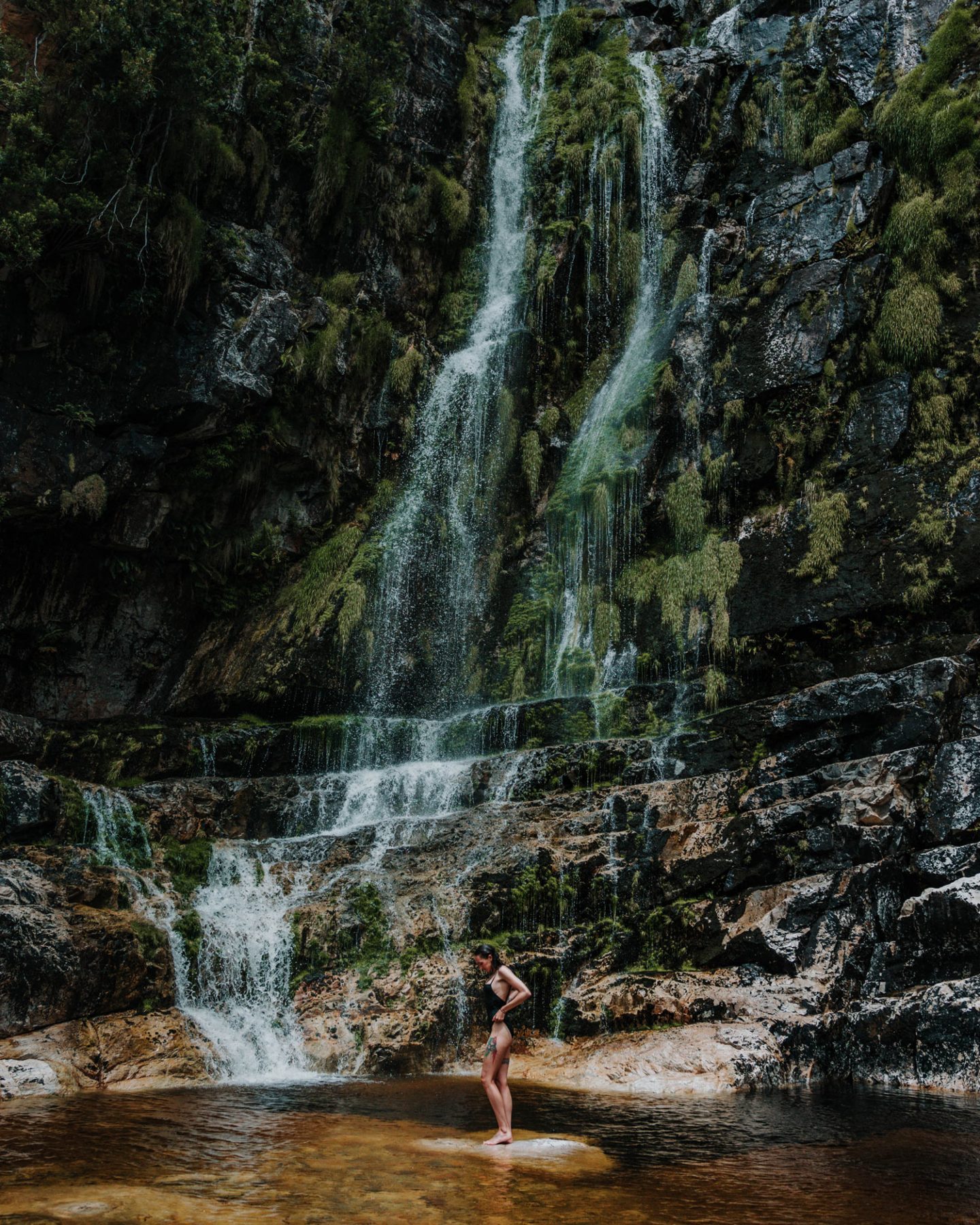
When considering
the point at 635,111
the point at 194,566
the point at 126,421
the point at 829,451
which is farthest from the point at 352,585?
the point at 635,111

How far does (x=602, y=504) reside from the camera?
59.9 feet

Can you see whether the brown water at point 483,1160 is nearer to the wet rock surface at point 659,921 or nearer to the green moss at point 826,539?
the wet rock surface at point 659,921

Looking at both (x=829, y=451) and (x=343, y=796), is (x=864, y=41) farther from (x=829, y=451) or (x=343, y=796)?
(x=343, y=796)

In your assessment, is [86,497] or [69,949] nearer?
[69,949]

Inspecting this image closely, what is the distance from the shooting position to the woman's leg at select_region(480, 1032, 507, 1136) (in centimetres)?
623

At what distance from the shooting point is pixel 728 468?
17.4 metres

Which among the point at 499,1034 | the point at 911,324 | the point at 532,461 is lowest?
the point at 499,1034

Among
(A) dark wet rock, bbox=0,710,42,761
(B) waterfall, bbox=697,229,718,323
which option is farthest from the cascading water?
(B) waterfall, bbox=697,229,718,323

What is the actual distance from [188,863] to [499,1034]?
7004mm

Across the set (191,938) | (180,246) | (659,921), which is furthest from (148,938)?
(180,246)

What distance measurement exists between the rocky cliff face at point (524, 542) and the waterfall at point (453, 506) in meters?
0.48

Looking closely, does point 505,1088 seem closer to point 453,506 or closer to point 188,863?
point 188,863

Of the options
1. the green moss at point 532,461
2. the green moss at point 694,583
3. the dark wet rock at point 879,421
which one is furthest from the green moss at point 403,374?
the dark wet rock at point 879,421

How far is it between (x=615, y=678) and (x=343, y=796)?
17.4ft
